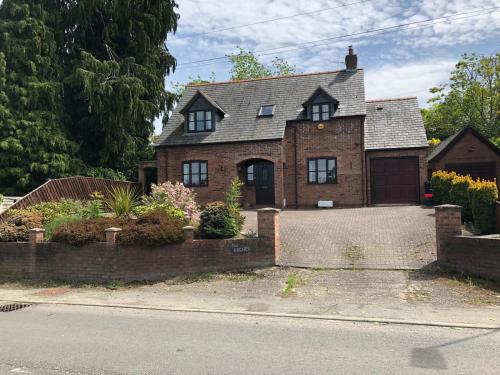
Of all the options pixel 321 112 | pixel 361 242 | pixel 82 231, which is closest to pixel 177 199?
Answer: pixel 82 231

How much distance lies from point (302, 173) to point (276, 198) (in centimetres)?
198

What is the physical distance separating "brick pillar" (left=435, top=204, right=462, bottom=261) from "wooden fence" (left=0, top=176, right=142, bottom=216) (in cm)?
1307

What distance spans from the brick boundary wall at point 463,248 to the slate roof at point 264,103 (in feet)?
40.7

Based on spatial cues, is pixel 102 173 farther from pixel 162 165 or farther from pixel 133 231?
pixel 133 231

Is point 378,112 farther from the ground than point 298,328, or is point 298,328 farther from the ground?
point 378,112

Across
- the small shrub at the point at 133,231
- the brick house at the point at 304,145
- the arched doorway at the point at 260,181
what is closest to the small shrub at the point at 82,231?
the small shrub at the point at 133,231

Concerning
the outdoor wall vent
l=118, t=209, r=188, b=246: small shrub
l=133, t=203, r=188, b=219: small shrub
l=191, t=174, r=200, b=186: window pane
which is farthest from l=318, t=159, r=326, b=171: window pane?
l=118, t=209, r=188, b=246: small shrub

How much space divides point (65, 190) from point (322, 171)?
483 inches

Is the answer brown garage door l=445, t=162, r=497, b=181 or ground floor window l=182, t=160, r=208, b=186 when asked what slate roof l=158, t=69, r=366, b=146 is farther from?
brown garage door l=445, t=162, r=497, b=181

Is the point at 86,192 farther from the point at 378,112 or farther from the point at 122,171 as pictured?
the point at 378,112

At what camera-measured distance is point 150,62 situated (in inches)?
1011

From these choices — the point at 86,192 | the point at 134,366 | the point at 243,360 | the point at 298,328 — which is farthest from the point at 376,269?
the point at 86,192

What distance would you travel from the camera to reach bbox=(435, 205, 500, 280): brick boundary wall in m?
8.87

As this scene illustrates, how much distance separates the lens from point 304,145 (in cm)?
2264
